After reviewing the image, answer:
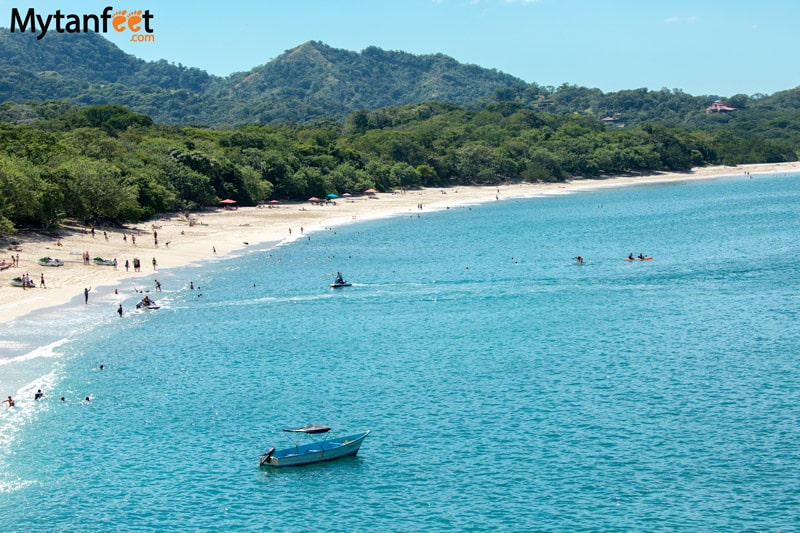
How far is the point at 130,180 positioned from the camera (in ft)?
335

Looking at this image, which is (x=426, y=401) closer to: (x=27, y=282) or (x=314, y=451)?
(x=314, y=451)

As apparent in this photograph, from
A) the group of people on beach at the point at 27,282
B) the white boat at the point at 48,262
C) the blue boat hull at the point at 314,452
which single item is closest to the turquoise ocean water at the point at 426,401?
the blue boat hull at the point at 314,452

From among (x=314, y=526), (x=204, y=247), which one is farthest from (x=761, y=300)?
(x=204, y=247)

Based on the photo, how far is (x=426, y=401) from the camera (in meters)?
41.8

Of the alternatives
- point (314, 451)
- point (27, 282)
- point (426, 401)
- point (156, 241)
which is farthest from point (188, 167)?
point (314, 451)

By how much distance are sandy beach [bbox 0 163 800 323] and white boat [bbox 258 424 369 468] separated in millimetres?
29852

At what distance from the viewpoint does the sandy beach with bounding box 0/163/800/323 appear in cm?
6762

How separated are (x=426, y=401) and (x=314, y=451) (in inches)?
328

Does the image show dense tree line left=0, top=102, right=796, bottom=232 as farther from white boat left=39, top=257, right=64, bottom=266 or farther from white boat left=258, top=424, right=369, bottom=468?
white boat left=258, top=424, right=369, bottom=468

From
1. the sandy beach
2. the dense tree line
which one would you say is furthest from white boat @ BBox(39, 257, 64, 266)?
the dense tree line

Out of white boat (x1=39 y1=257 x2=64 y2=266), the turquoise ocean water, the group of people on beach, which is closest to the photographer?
the turquoise ocean water

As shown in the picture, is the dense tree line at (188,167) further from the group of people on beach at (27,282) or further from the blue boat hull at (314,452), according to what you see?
the blue boat hull at (314,452)

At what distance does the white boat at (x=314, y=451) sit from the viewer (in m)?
34.4

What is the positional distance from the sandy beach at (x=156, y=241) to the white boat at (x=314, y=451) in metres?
29.9
